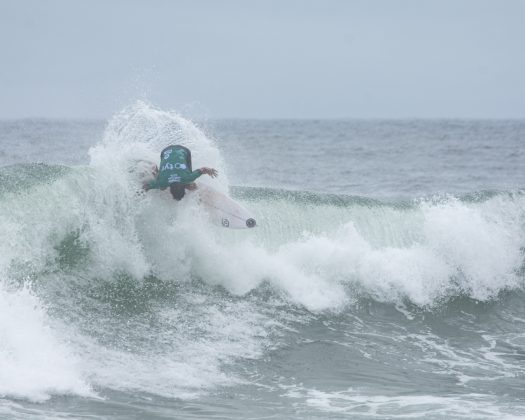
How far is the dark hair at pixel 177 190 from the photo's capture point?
12.1 meters

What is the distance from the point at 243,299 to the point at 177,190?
1.90 m

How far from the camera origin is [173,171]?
12117mm

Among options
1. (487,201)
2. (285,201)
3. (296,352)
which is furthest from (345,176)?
(296,352)

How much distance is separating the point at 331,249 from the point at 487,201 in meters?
4.83

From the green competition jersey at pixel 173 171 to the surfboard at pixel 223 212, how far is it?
564mm

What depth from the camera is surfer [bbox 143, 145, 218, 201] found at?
12.1 meters

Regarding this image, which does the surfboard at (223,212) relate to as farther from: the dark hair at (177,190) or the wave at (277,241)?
the dark hair at (177,190)

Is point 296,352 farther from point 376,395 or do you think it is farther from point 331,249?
point 331,249

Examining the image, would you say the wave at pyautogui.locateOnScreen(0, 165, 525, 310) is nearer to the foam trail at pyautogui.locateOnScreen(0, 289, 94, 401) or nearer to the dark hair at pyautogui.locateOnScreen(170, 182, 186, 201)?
the dark hair at pyautogui.locateOnScreen(170, 182, 186, 201)

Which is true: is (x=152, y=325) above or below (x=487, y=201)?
below

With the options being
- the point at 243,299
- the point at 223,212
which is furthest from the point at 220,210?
the point at 243,299

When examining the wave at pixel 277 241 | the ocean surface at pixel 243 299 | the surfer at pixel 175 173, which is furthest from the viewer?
the surfer at pixel 175 173

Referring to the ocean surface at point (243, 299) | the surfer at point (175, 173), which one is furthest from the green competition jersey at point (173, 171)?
the ocean surface at point (243, 299)

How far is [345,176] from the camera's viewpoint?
27719mm
